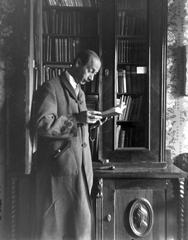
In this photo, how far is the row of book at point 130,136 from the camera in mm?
1876

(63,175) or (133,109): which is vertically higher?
(133,109)

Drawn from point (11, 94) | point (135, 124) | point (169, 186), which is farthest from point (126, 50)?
point (169, 186)

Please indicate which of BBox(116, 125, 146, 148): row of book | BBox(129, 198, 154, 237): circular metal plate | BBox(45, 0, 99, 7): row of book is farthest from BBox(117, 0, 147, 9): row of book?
BBox(129, 198, 154, 237): circular metal plate

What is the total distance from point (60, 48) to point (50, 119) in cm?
72

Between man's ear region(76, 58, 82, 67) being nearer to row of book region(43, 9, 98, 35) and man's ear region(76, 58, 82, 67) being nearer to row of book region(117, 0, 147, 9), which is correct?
row of book region(43, 9, 98, 35)

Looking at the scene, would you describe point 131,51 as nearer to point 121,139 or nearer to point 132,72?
point 132,72

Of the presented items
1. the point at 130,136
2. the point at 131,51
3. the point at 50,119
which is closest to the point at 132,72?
the point at 131,51

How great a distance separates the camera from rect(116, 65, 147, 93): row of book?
1.88m

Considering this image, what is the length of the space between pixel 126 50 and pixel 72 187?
3.60ft

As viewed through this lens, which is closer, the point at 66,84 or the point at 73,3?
the point at 66,84

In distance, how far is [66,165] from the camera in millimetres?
1407

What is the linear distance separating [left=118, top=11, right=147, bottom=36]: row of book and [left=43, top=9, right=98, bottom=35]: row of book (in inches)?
9.3

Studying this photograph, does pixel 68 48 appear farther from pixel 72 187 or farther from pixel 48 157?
pixel 72 187

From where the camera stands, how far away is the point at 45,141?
143 centimetres
